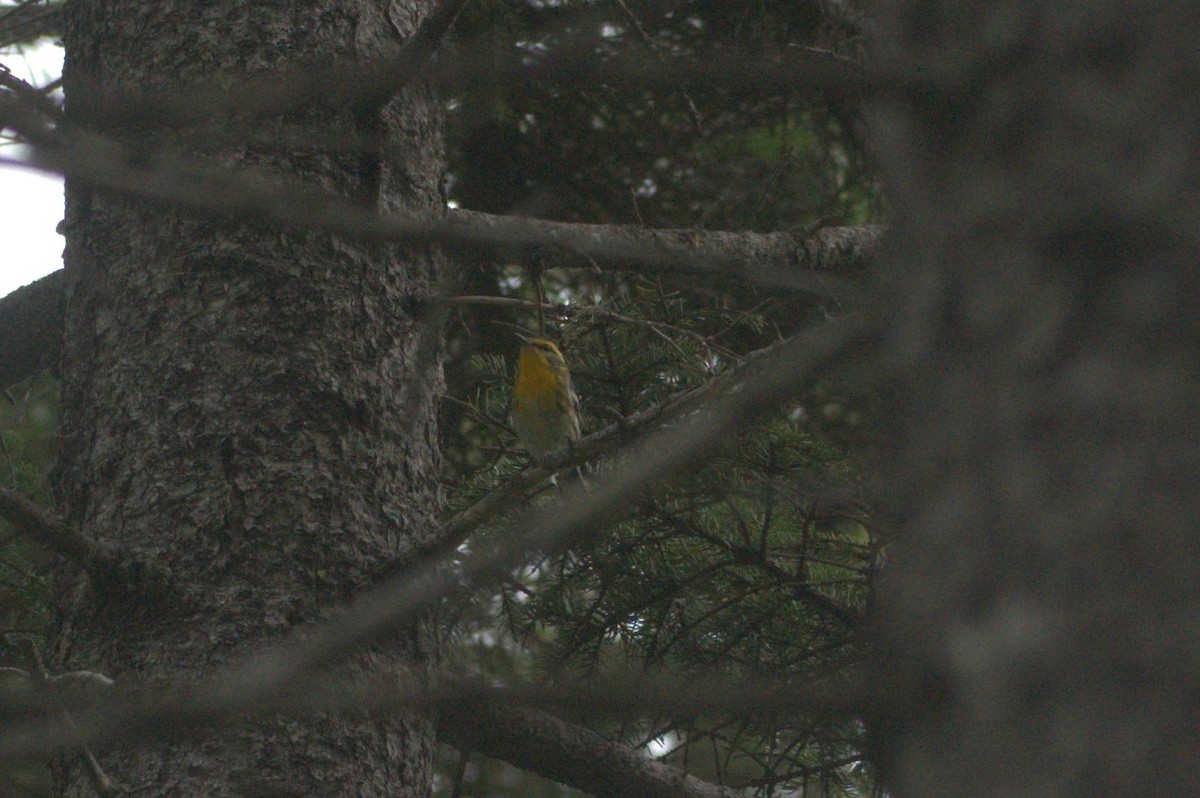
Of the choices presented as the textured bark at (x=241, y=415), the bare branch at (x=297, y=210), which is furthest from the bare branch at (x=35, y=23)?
the bare branch at (x=297, y=210)

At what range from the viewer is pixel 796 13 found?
575 centimetres

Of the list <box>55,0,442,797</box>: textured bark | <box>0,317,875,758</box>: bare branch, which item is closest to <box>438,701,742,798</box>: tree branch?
<box>55,0,442,797</box>: textured bark

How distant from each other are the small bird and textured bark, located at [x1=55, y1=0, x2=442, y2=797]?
304cm

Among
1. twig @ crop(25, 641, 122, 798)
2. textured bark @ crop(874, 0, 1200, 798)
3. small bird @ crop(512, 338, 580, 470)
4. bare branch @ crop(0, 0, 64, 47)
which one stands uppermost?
bare branch @ crop(0, 0, 64, 47)

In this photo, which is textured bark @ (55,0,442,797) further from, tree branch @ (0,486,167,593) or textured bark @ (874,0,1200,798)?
textured bark @ (874,0,1200,798)

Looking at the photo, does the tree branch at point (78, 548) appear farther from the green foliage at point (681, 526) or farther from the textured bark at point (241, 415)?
the green foliage at point (681, 526)

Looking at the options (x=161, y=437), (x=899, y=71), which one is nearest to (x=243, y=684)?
(x=899, y=71)

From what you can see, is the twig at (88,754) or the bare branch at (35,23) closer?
the twig at (88,754)

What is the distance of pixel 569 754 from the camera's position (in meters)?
3.55

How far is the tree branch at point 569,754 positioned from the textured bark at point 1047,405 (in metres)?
2.44

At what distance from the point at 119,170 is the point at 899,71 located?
36.0 inches

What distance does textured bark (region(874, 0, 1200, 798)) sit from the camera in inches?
40.4

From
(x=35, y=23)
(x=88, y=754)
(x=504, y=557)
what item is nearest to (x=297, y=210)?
(x=504, y=557)

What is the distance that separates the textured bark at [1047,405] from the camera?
3.37ft
